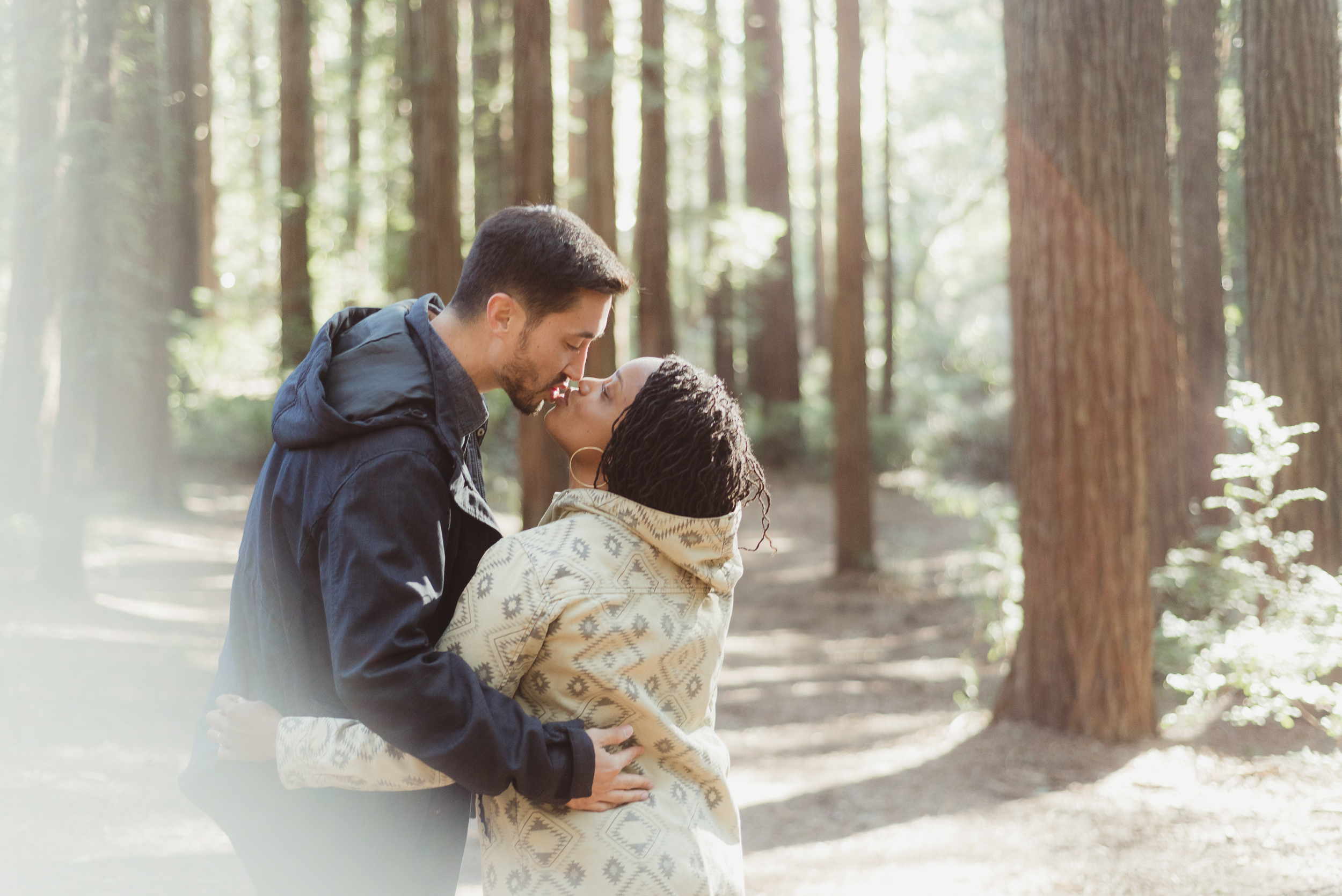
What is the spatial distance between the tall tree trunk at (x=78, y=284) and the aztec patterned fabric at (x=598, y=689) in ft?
26.8

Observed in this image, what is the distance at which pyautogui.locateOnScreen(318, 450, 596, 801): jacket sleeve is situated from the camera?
1841 mm

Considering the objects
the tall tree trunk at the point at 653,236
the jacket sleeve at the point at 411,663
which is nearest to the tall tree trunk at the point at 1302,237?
the jacket sleeve at the point at 411,663

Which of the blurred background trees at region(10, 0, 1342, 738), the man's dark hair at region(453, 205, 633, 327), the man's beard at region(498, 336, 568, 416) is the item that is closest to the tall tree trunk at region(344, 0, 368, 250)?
the blurred background trees at region(10, 0, 1342, 738)

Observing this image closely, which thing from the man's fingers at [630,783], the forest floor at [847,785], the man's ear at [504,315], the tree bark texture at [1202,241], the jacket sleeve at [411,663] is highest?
the tree bark texture at [1202,241]

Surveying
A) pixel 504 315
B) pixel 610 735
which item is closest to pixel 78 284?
pixel 504 315

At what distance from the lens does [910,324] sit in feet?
111

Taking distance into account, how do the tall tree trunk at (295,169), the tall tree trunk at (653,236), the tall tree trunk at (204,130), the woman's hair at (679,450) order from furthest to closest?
the tall tree trunk at (204,130) → the tall tree trunk at (295,169) → the tall tree trunk at (653,236) → the woman's hair at (679,450)

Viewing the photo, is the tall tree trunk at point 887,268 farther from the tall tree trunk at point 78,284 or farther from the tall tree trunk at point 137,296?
the tall tree trunk at point 78,284

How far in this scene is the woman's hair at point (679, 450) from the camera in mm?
2082

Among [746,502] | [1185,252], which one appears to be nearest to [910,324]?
[1185,252]

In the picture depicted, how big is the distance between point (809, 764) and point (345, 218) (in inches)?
567

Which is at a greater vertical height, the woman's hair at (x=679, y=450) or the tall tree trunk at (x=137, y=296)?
the tall tree trunk at (x=137, y=296)

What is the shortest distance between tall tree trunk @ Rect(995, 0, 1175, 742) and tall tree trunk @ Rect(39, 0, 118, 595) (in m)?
7.59

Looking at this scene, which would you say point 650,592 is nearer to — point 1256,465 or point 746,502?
point 746,502
